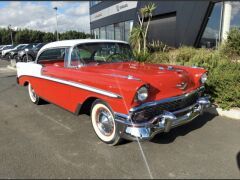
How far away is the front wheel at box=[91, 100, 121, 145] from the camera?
3.63 metres

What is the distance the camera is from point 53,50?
544 cm

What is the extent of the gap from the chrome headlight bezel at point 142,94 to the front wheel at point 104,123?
0.55 meters

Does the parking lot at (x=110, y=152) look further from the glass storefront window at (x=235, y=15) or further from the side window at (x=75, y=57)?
the glass storefront window at (x=235, y=15)

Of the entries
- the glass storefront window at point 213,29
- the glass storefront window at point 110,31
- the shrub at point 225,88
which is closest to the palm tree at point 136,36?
the glass storefront window at point 213,29

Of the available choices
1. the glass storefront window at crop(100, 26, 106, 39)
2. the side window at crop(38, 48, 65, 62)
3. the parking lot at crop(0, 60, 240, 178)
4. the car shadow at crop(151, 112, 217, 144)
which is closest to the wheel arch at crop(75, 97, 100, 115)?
the parking lot at crop(0, 60, 240, 178)

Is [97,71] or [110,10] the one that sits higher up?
[110,10]

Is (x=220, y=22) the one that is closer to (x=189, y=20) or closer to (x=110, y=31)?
(x=189, y=20)

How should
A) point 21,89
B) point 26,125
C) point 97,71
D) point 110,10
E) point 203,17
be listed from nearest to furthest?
point 97,71
point 26,125
point 21,89
point 203,17
point 110,10

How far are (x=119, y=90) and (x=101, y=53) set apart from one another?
1.64m

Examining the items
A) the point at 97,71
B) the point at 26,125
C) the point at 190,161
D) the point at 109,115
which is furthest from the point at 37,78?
the point at 190,161

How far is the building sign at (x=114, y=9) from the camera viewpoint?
65.7 feet

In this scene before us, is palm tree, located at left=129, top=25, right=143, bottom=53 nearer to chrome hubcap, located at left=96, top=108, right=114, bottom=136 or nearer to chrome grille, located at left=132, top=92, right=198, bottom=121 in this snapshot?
chrome grille, located at left=132, top=92, right=198, bottom=121

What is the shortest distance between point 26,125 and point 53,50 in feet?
5.58

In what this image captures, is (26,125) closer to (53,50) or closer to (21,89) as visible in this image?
(53,50)
